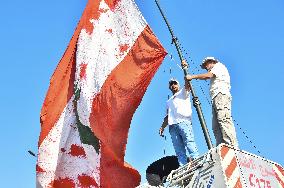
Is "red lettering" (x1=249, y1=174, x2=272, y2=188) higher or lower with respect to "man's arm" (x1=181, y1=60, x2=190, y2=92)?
lower

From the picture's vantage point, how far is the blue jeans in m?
7.96

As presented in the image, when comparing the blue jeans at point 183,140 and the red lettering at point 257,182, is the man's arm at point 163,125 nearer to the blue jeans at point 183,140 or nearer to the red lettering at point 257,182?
the blue jeans at point 183,140

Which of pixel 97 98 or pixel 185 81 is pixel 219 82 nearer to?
pixel 185 81

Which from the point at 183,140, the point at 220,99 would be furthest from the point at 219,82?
the point at 183,140

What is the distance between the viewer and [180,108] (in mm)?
8359

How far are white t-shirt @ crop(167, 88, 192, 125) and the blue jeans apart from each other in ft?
0.33

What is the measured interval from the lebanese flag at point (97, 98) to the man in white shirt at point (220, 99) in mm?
993

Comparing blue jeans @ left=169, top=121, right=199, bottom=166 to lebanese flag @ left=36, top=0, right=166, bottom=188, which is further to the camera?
blue jeans @ left=169, top=121, right=199, bottom=166

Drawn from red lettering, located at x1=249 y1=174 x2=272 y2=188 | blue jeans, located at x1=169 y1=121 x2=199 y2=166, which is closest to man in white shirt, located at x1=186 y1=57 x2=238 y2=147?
blue jeans, located at x1=169 y1=121 x2=199 y2=166

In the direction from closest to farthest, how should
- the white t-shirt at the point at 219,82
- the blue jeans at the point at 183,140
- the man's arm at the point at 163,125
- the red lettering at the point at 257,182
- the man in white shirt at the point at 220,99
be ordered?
the red lettering at the point at 257,182 < the man in white shirt at the point at 220,99 < the white t-shirt at the point at 219,82 < the blue jeans at the point at 183,140 < the man's arm at the point at 163,125

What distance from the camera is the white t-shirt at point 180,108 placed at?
8.31m

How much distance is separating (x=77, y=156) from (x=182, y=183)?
2314mm

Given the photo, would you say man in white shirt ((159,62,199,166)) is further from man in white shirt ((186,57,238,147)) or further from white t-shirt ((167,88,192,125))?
man in white shirt ((186,57,238,147))

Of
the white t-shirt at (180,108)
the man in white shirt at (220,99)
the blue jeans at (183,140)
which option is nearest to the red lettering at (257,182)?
the man in white shirt at (220,99)
